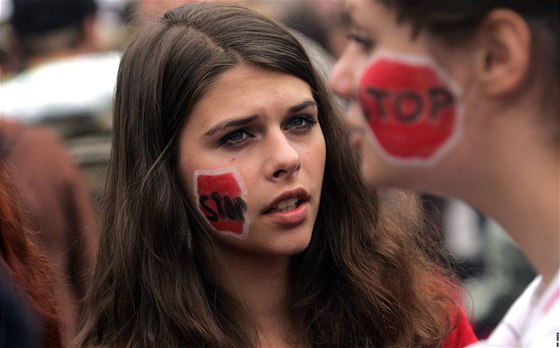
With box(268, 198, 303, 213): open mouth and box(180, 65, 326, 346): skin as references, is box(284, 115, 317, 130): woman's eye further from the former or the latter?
box(268, 198, 303, 213): open mouth

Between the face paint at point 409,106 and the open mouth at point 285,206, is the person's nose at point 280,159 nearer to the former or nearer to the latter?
the open mouth at point 285,206

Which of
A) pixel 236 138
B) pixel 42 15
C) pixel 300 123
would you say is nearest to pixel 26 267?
pixel 236 138

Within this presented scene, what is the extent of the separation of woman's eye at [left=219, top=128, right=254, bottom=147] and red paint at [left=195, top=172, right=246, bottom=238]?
77mm

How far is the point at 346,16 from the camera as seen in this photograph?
2.05 metres

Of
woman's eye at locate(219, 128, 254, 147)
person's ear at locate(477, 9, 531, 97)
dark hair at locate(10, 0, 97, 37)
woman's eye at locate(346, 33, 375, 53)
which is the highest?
person's ear at locate(477, 9, 531, 97)

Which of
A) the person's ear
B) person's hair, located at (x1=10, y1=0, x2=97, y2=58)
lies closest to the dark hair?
person's hair, located at (x1=10, y1=0, x2=97, y2=58)

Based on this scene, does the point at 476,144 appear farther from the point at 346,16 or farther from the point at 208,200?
the point at 208,200

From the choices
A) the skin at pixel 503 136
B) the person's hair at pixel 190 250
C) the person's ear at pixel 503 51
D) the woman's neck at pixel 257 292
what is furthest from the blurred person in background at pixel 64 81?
the person's ear at pixel 503 51

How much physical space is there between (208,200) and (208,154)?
0.12 meters

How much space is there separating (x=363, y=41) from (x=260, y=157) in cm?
67

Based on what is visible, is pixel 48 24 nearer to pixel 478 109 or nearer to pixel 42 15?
pixel 42 15

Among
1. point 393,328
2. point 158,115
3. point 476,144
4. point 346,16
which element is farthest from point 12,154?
point 476,144

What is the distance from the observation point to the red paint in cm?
263

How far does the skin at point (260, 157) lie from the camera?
8.57ft
